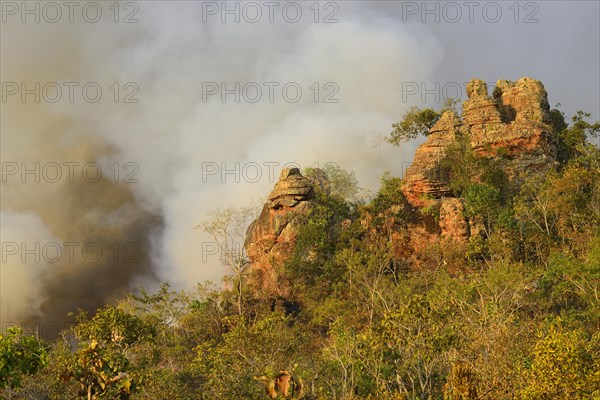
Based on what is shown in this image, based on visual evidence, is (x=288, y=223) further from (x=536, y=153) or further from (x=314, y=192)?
(x=536, y=153)

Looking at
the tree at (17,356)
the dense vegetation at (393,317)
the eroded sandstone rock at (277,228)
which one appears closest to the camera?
the tree at (17,356)

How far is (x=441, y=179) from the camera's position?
195ft

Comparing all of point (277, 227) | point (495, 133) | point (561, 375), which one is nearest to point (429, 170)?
point (495, 133)

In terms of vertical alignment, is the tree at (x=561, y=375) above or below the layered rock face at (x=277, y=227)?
below

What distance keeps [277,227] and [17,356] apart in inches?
1839

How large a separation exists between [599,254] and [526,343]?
14.6 meters

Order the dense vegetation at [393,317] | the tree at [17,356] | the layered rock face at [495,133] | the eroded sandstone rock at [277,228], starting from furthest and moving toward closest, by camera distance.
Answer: the eroded sandstone rock at [277,228] < the layered rock face at [495,133] < the dense vegetation at [393,317] < the tree at [17,356]

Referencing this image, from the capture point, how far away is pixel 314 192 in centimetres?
6234

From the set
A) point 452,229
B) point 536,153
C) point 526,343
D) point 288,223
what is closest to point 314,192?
point 288,223

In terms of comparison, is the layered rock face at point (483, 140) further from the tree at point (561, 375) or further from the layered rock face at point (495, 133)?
the tree at point (561, 375)

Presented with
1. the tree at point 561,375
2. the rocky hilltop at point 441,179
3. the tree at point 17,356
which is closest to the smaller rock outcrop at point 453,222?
the rocky hilltop at point 441,179

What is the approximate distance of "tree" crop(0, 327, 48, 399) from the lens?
45.6 ft

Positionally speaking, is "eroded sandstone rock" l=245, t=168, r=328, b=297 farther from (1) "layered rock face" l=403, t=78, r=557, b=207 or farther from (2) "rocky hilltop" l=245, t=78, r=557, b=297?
(1) "layered rock face" l=403, t=78, r=557, b=207

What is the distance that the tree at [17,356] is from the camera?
13891 millimetres
